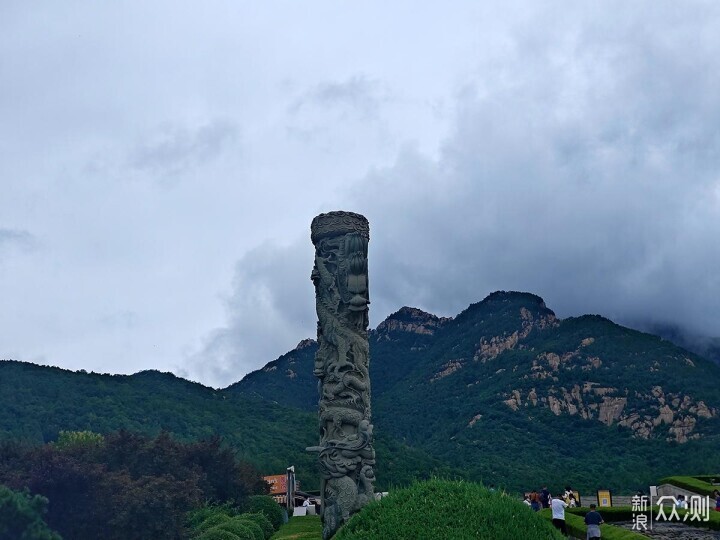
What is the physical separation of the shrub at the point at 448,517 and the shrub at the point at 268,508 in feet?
41.7

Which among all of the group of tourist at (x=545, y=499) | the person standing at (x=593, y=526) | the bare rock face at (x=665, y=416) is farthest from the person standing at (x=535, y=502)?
the bare rock face at (x=665, y=416)

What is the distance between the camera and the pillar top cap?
12805 mm

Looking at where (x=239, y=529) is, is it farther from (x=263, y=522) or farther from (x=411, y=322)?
(x=411, y=322)

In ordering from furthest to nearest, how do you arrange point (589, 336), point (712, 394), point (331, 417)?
point (589, 336) < point (712, 394) < point (331, 417)

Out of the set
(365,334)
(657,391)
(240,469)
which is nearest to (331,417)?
(365,334)

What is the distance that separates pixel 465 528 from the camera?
7449 mm

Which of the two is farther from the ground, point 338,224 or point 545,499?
point 338,224

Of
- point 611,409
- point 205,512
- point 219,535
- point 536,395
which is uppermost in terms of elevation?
point 536,395

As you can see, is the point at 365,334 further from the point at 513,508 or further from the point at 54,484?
the point at 54,484

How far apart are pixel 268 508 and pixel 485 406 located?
2607 cm

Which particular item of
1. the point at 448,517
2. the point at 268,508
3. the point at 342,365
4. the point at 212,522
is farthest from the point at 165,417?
the point at 448,517

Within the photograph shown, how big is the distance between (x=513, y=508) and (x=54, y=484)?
9693 millimetres

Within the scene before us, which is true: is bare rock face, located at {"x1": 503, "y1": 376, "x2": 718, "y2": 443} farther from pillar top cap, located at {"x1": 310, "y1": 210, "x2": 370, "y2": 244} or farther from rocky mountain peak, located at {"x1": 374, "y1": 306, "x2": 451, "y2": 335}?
pillar top cap, located at {"x1": 310, "y1": 210, "x2": 370, "y2": 244}

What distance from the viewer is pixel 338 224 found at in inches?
505
